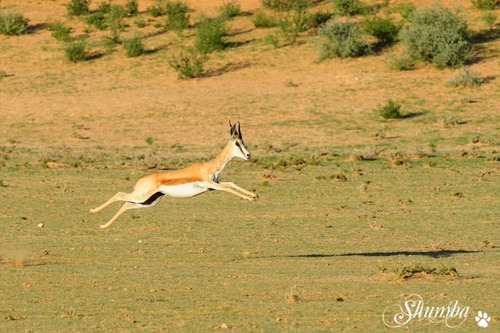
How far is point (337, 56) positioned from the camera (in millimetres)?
32719

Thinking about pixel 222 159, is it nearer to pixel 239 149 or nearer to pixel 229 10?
pixel 239 149

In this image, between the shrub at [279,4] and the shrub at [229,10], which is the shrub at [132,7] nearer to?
the shrub at [229,10]

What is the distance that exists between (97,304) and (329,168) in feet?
41.3

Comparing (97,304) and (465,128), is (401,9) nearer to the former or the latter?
(465,128)

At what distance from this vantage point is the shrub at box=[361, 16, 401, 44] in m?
33.6

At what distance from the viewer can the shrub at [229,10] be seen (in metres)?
36.5

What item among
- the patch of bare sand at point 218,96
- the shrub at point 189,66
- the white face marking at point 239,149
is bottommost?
the patch of bare sand at point 218,96

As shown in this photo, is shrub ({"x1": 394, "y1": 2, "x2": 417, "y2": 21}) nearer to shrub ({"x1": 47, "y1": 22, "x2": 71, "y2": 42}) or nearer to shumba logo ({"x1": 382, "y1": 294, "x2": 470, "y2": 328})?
shrub ({"x1": 47, "y1": 22, "x2": 71, "y2": 42})

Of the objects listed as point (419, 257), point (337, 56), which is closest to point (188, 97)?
point (337, 56)

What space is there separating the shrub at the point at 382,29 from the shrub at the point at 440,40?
2.84 feet

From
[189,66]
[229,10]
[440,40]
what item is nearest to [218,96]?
[189,66]

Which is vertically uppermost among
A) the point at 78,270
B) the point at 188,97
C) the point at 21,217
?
the point at 78,270

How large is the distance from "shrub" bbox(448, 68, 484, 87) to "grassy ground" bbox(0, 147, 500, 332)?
19.4 feet

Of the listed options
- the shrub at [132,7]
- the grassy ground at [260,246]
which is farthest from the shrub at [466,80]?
the shrub at [132,7]
